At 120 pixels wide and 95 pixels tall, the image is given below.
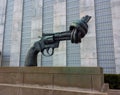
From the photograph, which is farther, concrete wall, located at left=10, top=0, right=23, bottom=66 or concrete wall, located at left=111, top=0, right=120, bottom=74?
concrete wall, located at left=10, top=0, right=23, bottom=66

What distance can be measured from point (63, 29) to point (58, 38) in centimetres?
1443

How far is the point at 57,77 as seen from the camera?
23.2 ft

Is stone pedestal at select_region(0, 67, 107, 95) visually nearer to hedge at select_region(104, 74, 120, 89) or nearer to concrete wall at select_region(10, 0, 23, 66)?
hedge at select_region(104, 74, 120, 89)

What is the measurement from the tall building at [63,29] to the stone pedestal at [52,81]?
13.0 meters

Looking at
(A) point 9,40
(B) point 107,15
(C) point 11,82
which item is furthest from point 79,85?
(A) point 9,40

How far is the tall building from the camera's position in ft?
63.6

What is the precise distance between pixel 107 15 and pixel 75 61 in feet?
22.9

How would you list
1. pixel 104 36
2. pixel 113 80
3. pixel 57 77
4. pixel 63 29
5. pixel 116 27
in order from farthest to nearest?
pixel 63 29
pixel 104 36
pixel 116 27
pixel 113 80
pixel 57 77

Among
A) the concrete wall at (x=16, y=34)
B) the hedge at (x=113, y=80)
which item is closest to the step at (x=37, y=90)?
the hedge at (x=113, y=80)

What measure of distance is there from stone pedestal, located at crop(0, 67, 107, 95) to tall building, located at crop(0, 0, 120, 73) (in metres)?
13.0

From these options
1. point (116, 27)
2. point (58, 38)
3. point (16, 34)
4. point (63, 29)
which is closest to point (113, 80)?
point (116, 27)

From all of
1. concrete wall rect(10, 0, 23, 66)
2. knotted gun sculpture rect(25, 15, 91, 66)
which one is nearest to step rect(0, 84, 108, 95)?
knotted gun sculpture rect(25, 15, 91, 66)

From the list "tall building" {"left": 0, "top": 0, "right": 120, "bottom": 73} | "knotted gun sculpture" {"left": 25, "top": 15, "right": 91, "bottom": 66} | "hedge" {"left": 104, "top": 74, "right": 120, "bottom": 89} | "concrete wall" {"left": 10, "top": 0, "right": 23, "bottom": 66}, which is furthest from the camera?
"concrete wall" {"left": 10, "top": 0, "right": 23, "bottom": 66}

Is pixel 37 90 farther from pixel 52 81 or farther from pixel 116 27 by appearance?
pixel 116 27
